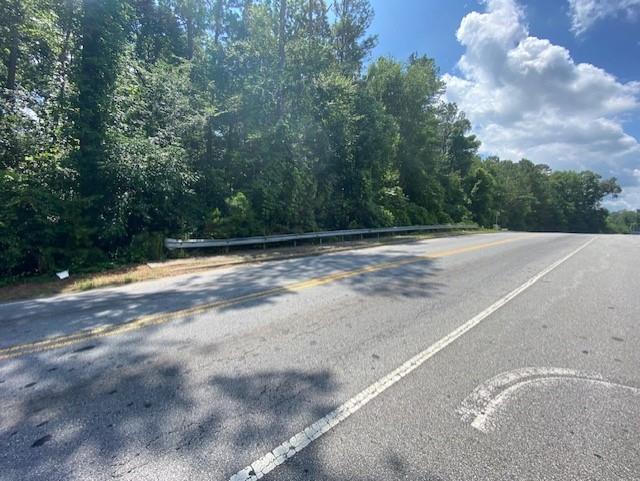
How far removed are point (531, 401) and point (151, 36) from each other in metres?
27.7

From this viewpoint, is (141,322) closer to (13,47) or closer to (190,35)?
(13,47)

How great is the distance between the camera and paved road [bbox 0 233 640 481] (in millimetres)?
2119

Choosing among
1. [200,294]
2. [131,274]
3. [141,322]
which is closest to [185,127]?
[131,274]

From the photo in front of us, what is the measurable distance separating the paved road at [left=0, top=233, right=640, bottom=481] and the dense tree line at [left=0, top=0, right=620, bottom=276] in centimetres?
473

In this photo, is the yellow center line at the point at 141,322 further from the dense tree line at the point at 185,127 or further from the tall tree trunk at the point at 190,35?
the tall tree trunk at the point at 190,35

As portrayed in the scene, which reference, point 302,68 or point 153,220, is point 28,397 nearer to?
point 153,220

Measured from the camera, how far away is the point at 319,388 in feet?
9.75

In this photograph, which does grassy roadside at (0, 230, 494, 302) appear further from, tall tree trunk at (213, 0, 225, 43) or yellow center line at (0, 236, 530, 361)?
tall tree trunk at (213, 0, 225, 43)

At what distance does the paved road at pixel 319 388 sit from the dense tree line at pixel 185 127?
15.5 feet

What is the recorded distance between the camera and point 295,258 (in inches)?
429

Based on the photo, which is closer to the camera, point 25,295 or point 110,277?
point 25,295

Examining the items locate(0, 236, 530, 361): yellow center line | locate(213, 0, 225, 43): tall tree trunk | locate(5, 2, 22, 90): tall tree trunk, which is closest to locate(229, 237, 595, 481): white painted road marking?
locate(0, 236, 530, 361): yellow center line

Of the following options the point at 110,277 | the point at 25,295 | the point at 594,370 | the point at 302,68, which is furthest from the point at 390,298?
the point at 302,68

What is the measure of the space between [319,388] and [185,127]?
13801mm
